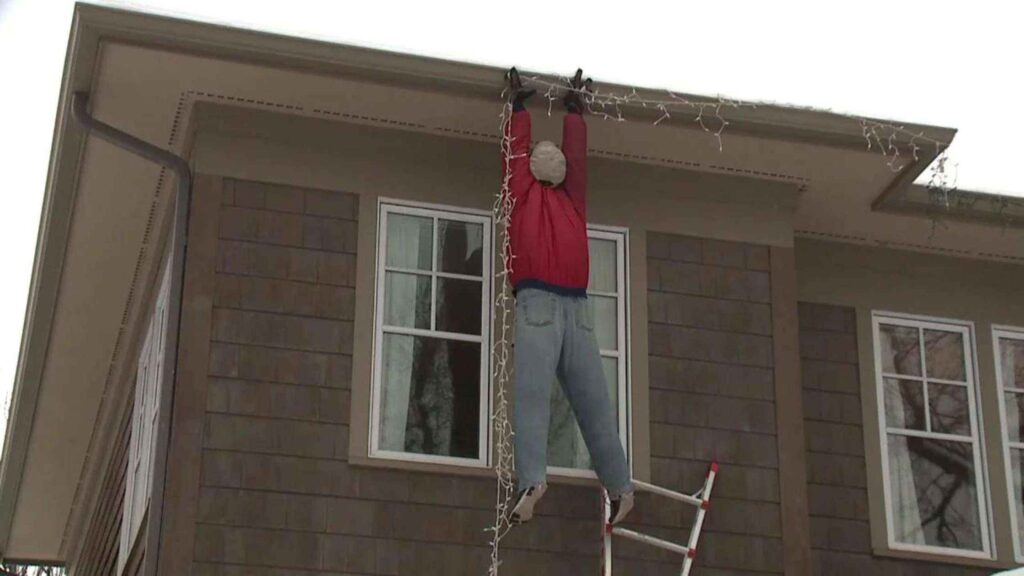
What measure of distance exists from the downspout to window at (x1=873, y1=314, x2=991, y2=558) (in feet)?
14.6

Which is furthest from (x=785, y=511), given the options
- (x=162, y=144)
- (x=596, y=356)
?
(x=162, y=144)

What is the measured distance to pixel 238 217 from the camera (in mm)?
9609

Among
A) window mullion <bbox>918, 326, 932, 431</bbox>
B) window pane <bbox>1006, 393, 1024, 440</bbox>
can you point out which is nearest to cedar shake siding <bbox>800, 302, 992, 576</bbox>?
window mullion <bbox>918, 326, 932, 431</bbox>

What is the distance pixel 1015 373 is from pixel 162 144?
5667mm

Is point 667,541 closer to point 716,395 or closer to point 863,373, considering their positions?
point 716,395

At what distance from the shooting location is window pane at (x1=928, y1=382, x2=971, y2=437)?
10977 millimetres

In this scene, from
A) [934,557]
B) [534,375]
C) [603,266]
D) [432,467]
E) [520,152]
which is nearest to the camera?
[534,375]

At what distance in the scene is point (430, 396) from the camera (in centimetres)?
961

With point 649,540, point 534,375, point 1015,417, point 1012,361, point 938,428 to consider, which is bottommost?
point 649,540

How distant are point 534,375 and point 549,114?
5.23ft

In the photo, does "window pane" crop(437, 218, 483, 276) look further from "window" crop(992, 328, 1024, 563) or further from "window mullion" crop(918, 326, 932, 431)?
"window" crop(992, 328, 1024, 563)

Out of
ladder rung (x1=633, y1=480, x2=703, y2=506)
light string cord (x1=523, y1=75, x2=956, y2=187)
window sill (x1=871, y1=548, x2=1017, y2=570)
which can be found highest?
light string cord (x1=523, y1=75, x2=956, y2=187)

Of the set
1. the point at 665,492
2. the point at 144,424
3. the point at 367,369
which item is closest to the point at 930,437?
the point at 665,492

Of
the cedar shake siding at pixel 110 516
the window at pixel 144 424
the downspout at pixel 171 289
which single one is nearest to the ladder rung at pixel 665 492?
the downspout at pixel 171 289
